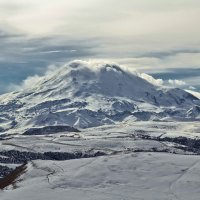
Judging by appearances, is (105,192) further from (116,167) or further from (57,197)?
(116,167)

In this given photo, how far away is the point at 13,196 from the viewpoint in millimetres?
102062

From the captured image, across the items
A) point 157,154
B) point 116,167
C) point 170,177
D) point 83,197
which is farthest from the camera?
point 157,154

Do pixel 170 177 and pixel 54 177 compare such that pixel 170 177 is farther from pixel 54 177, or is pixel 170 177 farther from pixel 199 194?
pixel 54 177

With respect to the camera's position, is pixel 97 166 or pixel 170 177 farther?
pixel 97 166

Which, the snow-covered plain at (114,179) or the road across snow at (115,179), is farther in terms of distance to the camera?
the snow-covered plain at (114,179)

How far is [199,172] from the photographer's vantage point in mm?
120375

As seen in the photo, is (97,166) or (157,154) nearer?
(97,166)

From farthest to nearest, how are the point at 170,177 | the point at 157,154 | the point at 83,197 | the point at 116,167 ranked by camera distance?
1. the point at 157,154
2. the point at 116,167
3. the point at 170,177
4. the point at 83,197

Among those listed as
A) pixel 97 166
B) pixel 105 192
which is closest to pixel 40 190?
pixel 105 192

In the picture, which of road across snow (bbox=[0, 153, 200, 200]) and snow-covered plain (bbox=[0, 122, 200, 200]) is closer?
road across snow (bbox=[0, 153, 200, 200])

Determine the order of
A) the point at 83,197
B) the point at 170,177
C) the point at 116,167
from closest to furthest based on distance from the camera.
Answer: the point at 83,197 < the point at 170,177 < the point at 116,167

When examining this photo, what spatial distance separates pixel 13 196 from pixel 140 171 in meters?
32.2

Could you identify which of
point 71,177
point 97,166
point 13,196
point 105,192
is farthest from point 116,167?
point 13,196

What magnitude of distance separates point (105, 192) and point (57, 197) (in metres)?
9.75
